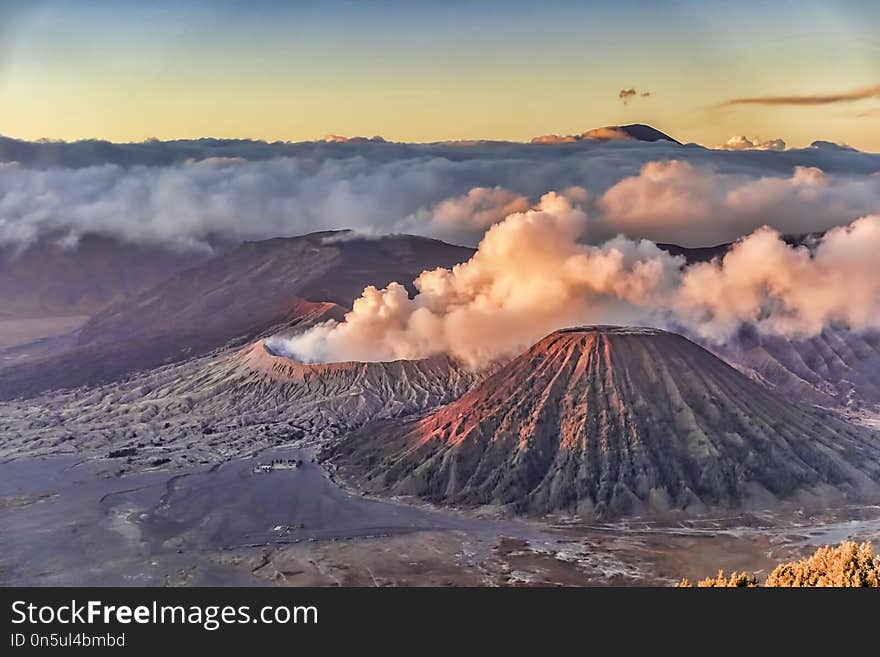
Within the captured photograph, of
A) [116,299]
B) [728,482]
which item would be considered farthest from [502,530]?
[116,299]

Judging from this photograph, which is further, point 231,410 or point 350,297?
point 350,297

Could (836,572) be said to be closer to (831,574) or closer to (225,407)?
(831,574)

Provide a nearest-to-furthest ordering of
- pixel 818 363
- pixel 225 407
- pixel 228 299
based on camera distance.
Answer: pixel 225 407, pixel 818 363, pixel 228 299

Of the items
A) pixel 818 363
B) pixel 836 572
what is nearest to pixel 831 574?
pixel 836 572

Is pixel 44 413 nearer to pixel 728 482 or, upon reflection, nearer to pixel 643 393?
pixel 643 393

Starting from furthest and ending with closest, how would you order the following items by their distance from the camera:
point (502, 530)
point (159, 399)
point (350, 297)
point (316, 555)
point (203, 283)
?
point (203, 283)
point (350, 297)
point (159, 399)
point (502, 530)
point (316, 555)

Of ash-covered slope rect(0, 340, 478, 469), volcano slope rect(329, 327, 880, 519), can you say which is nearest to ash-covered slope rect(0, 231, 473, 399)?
ash-covered slope rect(0, 340, 478, 469)

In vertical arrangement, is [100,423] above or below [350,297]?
below

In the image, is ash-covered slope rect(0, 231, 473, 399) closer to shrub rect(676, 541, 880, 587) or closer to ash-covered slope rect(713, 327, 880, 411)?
ash-covered slope rect(713, 327, 880, 411)

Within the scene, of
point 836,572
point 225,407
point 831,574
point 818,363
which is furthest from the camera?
point 818,363

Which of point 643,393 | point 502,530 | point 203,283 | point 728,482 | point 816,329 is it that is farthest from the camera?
point 203,283
